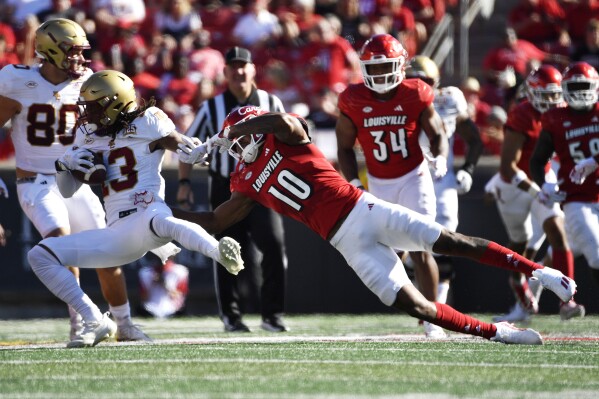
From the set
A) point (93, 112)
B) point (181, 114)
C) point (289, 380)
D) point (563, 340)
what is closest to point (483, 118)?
point (181, 114)

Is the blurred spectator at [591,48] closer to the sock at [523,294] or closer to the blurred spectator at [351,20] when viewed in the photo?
the blurred spectator at [351,20]

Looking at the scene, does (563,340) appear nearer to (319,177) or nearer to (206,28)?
(319,177)

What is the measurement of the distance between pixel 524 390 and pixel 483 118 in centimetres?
769

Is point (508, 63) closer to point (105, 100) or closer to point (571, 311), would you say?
point (571, 311)

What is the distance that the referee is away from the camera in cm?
833

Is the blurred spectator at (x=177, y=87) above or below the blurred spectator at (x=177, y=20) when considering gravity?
below

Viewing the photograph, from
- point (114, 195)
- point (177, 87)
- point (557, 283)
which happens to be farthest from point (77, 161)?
point (177, 87)

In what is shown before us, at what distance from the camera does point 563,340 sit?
674 centimetres

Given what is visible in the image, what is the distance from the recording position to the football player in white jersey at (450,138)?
26.9 ft

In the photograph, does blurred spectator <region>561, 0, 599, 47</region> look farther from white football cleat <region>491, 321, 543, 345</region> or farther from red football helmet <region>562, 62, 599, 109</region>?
white football cleat <region>491, 321, 543, 345</region>

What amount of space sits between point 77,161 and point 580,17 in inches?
323

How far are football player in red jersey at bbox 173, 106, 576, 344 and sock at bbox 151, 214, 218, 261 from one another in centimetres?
37

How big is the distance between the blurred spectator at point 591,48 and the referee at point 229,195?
16.3ft

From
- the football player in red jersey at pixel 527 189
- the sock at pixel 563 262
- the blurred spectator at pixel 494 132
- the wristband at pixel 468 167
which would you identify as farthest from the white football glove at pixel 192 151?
the blurred spectator at pixel 494 132
